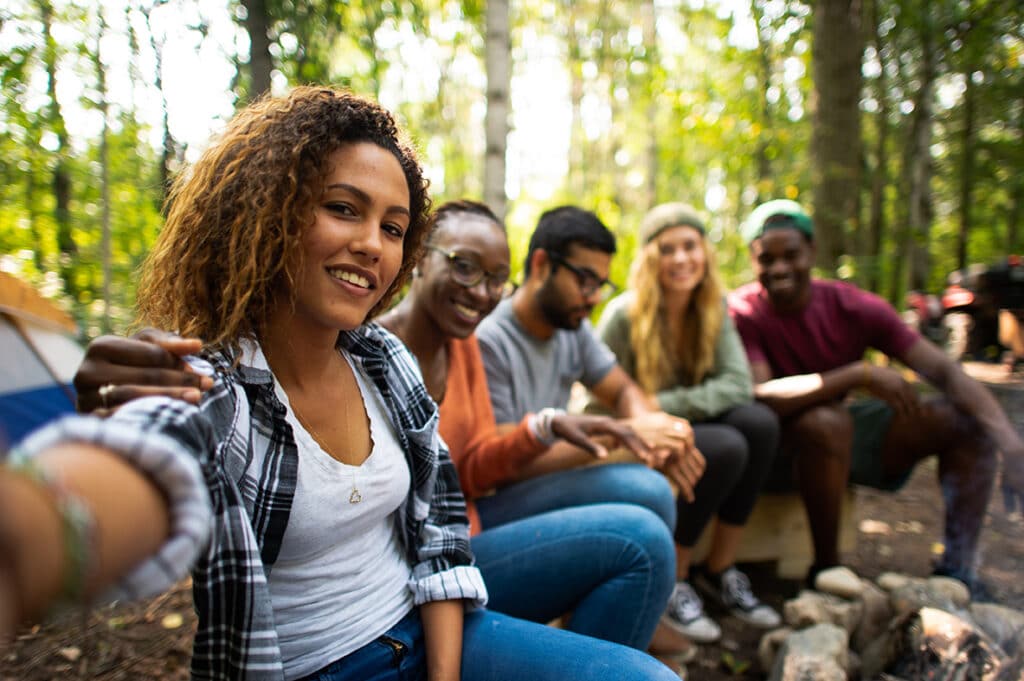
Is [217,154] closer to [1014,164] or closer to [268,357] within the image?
[268,357]

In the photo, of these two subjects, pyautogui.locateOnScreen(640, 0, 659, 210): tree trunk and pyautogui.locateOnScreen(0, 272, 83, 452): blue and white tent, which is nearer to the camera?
pyautogui.locateOnScreen(0, 272, 83, 452): blue and white tent

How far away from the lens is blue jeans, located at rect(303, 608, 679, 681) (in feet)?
3.85

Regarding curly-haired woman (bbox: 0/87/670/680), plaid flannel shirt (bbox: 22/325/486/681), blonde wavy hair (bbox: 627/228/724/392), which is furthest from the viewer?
blonde wavy hair (bbox: 627/228/724/392)

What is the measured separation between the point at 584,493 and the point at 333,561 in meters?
1.00

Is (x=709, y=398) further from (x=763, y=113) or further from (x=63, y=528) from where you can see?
(x=763, y=113)

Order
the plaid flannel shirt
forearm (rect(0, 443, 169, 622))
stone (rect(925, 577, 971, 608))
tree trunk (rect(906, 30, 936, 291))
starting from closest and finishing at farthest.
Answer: forearm (rect(0, 443, 169, 622)) < the plaid flannel shirt < stone (rect(925, 577, 971, 608)) < tree trunk (rect(906, 30, 936, 291))

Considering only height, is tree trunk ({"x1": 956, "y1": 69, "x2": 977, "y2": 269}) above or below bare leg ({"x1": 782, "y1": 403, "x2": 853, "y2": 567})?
above

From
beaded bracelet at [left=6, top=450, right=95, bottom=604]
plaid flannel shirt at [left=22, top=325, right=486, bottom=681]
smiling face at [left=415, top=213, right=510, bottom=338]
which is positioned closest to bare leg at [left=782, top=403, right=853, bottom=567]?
smiling face at [left=415, top=213, right=510, bottom=338]

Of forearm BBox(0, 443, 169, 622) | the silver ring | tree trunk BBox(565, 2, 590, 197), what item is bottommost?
forearm BBox(0, 443, 169, 622)

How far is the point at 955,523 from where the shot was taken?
2.74m

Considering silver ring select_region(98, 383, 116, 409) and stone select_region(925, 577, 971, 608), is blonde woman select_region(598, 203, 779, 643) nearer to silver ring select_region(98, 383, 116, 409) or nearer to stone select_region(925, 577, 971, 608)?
stone select_region(925, 577, 971, 608)

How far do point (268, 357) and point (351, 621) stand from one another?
53 cm

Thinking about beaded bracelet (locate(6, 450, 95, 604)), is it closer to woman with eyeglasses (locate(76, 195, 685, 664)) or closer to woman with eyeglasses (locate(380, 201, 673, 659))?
woman with eyeglasses (locate(76, 195, 685, 664))

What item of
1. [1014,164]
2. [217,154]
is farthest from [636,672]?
[1014,164]
